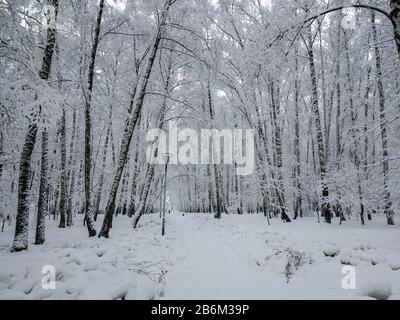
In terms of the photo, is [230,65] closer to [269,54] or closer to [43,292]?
[269,54]

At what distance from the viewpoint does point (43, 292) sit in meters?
2.99

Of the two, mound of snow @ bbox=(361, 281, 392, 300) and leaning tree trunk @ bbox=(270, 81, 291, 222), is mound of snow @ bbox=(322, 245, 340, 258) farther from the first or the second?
leaning tree trunk @ bbox=(270, 81, 291, 222)

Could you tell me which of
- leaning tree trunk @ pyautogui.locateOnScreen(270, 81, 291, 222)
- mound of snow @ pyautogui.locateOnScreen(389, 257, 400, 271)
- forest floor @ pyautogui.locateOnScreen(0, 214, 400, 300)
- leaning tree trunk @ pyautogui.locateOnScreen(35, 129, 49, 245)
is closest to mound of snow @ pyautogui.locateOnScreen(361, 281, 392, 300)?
forest floor @ pyautogui.locateOnScreen(0, 214, 400, 300)

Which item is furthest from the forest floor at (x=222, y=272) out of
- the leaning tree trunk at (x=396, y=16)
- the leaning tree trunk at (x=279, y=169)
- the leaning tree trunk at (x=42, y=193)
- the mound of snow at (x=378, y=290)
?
the leaning tree trunk at (x=279, y=169)

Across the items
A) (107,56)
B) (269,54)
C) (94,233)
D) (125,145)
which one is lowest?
(94,233)

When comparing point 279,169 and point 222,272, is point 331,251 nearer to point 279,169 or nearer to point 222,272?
point 222,272

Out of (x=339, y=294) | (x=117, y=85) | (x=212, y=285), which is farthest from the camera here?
(x=117, y=85)

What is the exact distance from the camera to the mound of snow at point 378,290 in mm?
3066

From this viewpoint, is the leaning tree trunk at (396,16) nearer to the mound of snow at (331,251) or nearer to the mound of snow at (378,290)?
the mound of snow at (378,290)

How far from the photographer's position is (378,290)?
10.2 ft

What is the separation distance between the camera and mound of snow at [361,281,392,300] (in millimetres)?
3066

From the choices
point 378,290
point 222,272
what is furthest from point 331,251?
point 378,290

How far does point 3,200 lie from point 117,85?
8819 millimetres
